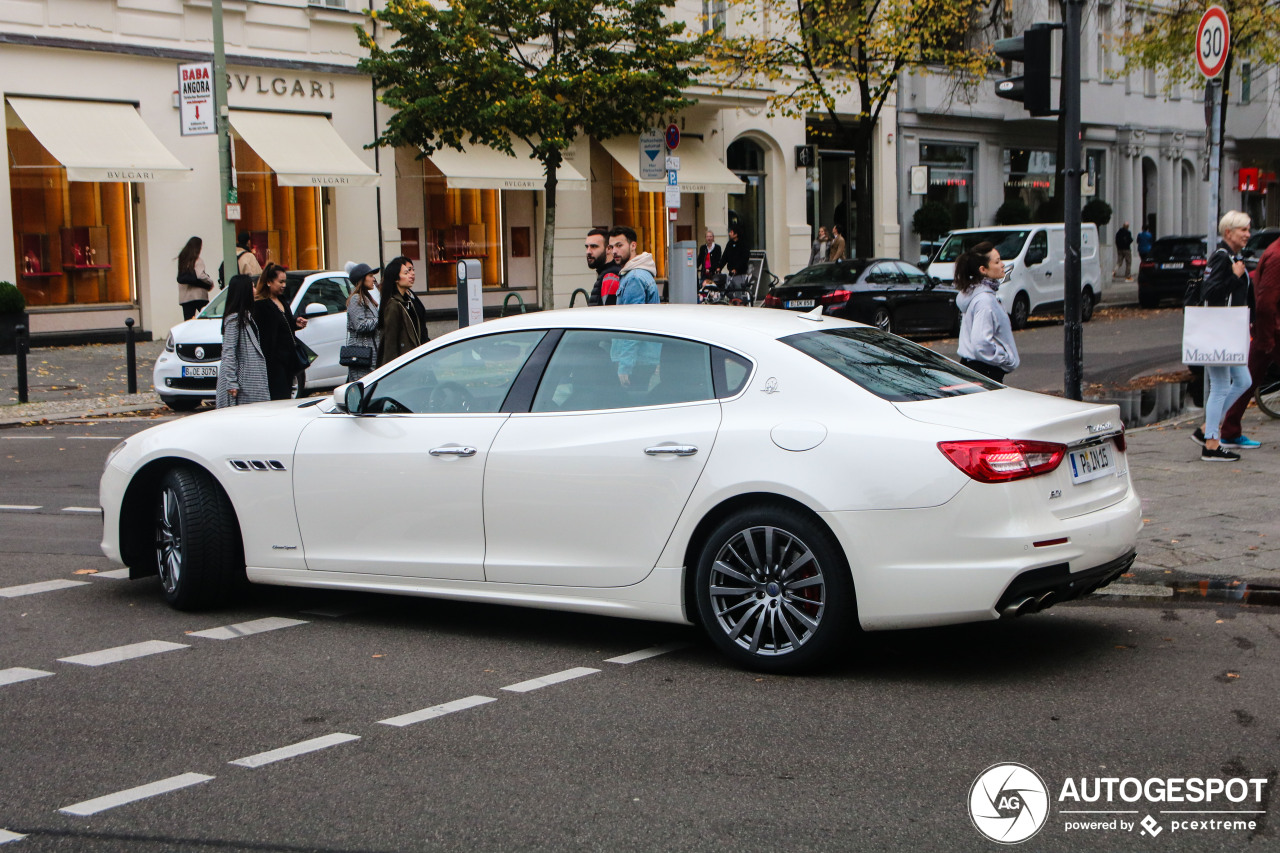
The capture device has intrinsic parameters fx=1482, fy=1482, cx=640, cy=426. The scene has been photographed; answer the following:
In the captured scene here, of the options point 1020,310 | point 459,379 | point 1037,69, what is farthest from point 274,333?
point 1020,310

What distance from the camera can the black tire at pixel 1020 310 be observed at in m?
26.8

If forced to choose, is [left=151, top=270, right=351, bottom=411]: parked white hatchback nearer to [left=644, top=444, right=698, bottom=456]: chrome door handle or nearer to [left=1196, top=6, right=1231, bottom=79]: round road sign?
[left=1196, top=6, right=1231, bottom=79]: round road sign

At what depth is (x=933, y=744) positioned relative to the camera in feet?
16.2

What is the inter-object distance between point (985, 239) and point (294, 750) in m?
25.1

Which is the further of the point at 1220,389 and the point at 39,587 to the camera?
the point at 1220,389

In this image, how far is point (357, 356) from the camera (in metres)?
12.5

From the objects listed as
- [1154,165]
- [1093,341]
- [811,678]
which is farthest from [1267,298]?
[1154,165]

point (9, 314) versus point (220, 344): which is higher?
point (9, 314)

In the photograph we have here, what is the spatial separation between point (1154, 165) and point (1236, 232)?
4282cm

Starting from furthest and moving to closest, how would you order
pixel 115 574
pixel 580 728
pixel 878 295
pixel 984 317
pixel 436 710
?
pixel 878 295 < pixel 984 317 < pixel 115 574 < pixel 436 710 < pixel 580 728

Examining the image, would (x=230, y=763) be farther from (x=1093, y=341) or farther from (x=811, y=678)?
(x=1093, y=341)

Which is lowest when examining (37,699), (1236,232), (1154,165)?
(37,699)

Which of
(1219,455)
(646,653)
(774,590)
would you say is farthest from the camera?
(1219,455)

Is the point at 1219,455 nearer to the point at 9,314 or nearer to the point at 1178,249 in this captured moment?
the point at 9,314
